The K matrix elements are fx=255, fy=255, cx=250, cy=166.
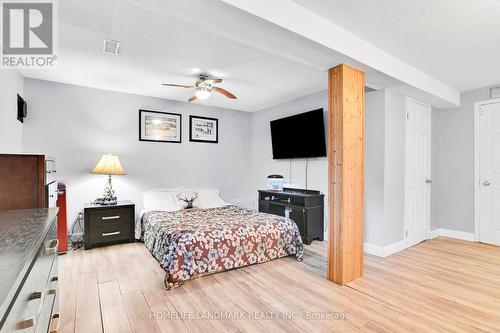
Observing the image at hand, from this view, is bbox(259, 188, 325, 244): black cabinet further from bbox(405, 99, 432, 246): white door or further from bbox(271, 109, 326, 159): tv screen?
bbox(405, 99, 432, 246): white door

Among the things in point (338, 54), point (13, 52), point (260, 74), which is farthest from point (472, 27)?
point (13, 52)

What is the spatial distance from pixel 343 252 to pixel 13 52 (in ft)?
13.4

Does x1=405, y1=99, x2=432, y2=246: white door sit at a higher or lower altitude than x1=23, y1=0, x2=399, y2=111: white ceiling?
lower

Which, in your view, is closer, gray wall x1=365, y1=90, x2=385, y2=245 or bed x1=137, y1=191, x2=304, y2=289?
bed x1=137, y1=191, x2=304, y2=289

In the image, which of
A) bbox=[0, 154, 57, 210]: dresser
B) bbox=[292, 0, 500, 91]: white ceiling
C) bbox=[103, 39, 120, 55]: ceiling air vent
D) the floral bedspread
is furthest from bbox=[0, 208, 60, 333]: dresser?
bbox=[292, 0, 500, 91]: white ceiling

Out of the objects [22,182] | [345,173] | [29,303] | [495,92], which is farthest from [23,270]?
[495,92]

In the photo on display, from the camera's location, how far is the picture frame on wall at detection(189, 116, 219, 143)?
5.09m

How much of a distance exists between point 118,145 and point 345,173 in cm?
370

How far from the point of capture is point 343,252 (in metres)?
2.63

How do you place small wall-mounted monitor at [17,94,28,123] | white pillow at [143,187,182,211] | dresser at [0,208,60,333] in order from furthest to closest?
1. white pillow at [143,187,182,211]
2. small wall-mounted monitor at [17,94,28,123]
3. dresser at [0,208,60,333]

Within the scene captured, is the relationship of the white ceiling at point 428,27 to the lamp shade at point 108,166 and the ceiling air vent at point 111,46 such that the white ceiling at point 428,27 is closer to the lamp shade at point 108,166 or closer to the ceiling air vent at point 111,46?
the ceiling air vent at point 111,46

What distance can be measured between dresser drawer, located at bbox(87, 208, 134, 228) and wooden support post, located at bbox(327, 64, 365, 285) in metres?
3.02

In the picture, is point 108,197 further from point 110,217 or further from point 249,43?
point 249,43

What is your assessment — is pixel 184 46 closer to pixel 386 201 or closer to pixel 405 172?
pixel 386 201
